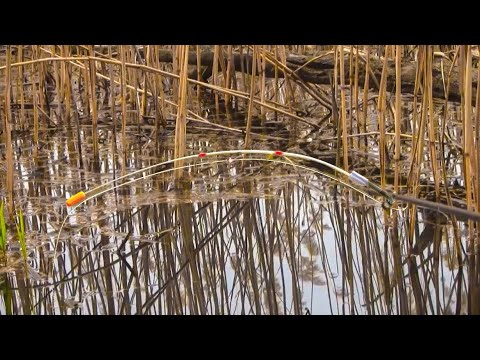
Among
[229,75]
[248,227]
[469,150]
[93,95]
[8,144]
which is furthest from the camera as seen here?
[229,75]

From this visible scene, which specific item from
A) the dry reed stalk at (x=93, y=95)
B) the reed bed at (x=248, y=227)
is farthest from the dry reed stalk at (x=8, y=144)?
the dry reed stalk at (x=93, y=95)

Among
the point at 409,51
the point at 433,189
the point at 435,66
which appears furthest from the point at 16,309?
the point at 409,51

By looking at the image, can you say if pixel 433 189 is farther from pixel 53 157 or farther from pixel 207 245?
pixel 53 157

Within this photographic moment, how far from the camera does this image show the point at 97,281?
8.03ft

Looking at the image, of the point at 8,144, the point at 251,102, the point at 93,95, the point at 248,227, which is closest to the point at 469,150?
the point at 248,227

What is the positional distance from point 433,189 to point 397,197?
1624 millimetres

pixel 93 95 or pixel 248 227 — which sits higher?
pixel 93 95

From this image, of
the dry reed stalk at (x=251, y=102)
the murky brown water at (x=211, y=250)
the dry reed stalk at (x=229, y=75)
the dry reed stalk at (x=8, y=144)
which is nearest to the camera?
the murky brown water at (x=211, y=250)

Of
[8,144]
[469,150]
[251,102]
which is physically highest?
[251,102]

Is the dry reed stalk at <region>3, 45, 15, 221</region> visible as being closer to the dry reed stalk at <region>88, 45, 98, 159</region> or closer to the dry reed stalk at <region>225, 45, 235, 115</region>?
the dry reed stalk at <region>88, 45, 98, 159</region>

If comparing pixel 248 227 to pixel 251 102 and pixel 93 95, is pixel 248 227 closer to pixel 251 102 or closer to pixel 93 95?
pixel 251 102

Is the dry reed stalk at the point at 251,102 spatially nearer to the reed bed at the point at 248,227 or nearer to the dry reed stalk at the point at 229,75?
the reed bed at the point at 248,227

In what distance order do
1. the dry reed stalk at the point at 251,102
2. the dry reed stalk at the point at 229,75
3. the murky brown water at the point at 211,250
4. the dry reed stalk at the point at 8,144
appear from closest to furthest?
1. the murky brown water at the point at 211,250
2. the dry reed stalk at the point at 8,144
3. the dry reed stalk at the point at 251,102
4. the dry reed stalk at the point at 229,75

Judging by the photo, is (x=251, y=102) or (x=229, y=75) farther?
(x=229, y=75)
